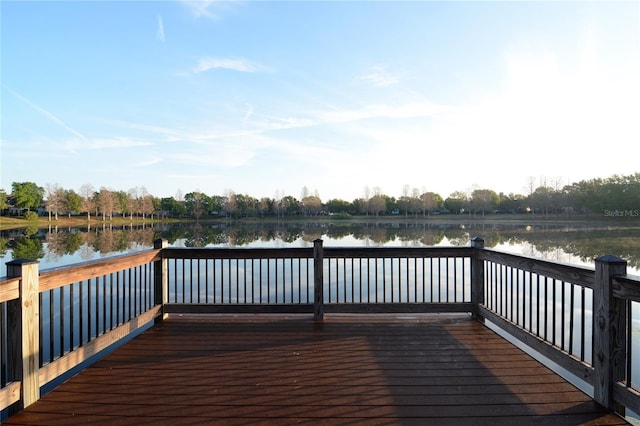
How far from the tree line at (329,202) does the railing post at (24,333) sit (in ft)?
202

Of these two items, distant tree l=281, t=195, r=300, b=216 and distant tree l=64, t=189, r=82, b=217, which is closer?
distant tree l=64, t=189, r=82, b=217

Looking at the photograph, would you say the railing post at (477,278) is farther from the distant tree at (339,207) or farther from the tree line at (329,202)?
the distant tree at (339,207)

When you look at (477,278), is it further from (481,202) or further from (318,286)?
(481,202)

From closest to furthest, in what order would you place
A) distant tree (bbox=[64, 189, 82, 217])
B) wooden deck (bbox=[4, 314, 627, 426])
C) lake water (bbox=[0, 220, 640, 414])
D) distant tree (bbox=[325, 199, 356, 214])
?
wooden deck (bbox=[4, 314, 627, 426]) → lake water (bbox=[0, 220, 640, 414]) → distant tree (bbox=[64, 189, 82, 217]) → distant tree (bbox=[325, 199, 356, 214])

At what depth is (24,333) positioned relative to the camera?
2.44 meters

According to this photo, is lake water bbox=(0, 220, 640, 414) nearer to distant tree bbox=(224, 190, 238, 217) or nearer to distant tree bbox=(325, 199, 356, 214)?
distant tree bbox=(224, 190, 238, 217)

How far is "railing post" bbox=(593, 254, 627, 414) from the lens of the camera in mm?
2346

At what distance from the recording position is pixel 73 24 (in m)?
9.76

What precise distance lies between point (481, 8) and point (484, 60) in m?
4.04

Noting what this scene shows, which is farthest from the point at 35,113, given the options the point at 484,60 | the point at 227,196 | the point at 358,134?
the point at 227,196

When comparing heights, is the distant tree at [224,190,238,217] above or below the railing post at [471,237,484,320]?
above

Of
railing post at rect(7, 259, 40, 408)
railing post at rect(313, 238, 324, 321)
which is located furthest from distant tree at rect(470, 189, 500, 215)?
railing post at rect(7, 259, 40, 408)

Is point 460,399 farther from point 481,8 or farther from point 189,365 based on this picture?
point 481,8

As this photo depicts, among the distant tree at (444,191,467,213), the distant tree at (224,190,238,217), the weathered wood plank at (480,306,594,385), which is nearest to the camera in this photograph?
the weathered wood plank at (480,306,594,385)
